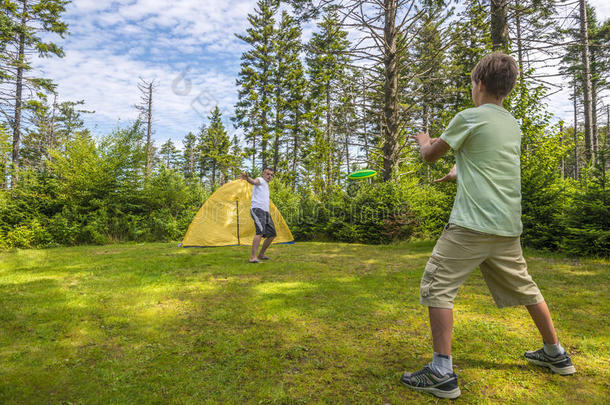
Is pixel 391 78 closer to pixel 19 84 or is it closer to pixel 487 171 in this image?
pixel 487 171

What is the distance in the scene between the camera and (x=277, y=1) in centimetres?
856

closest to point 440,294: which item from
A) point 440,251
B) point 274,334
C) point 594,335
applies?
point 440,251

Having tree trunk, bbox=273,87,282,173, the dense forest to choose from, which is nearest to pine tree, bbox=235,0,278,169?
tree trunk, bbox=273,87,282,173

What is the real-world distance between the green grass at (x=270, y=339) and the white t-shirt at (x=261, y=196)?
66.5 inches

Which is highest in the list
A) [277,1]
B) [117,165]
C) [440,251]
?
[277,1]

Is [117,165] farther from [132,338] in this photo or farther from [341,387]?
[341,387]

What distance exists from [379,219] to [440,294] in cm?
728

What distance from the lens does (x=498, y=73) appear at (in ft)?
6.23

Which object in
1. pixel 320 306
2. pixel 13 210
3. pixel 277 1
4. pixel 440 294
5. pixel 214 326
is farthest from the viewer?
pixel 13 210

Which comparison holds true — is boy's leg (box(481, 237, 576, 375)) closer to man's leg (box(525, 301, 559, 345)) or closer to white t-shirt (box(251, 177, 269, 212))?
man's leg (box(525, 301, 559, 345))

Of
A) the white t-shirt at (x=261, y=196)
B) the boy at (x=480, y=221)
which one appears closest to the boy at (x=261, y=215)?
the white t-shirt at (x=261, y=196)

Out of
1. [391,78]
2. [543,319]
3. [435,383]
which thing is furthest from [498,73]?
[391,78]

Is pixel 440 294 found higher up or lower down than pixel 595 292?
higher up

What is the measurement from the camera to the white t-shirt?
6258 mm
